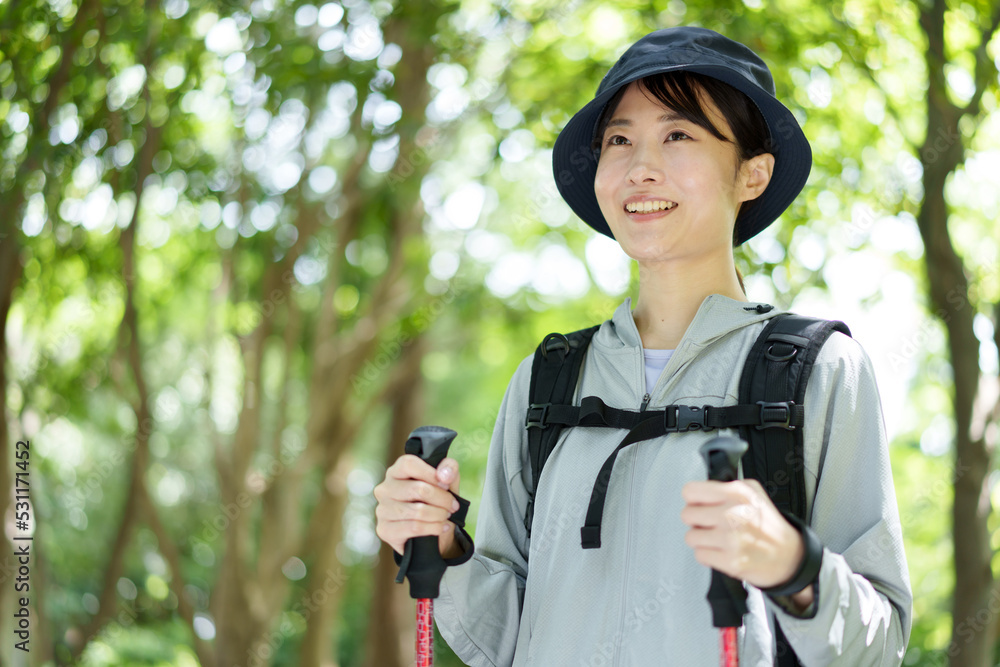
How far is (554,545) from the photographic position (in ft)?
6.18

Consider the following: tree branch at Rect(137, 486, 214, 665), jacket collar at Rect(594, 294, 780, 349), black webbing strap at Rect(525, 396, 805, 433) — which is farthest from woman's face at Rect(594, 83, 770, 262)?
tree branch at Rect(137, 486, 214, 665)

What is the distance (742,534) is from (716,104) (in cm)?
104

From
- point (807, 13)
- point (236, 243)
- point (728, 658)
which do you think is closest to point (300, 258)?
point (236, 243)

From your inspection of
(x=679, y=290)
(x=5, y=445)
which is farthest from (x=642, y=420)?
(x=5, y=445)

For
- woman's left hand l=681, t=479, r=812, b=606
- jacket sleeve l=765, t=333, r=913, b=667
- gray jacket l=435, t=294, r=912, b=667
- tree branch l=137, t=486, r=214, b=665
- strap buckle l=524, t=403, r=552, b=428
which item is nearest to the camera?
woman's left hand l=681, t=479, r=812, b=606

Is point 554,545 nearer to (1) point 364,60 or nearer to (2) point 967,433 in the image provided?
(2) point 967,433

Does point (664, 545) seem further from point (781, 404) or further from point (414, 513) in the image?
point (414, 513)

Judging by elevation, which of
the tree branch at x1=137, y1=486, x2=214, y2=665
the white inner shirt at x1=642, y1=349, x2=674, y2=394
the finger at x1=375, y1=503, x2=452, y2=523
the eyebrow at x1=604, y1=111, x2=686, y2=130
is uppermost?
the eyebrow at x1=604, y1=111, x2=686, y2=130

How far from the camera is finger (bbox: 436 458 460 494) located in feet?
5.67

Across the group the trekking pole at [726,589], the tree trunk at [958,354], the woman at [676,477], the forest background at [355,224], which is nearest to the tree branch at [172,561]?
Answer: the forest background at [355,224]

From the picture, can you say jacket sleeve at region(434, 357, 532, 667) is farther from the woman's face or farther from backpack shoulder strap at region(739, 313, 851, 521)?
backpack shoulder strap at region(739, 313, 851, 521)

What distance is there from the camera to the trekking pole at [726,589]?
1381 mm

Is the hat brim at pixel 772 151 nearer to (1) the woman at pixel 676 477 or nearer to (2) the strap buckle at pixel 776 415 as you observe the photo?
(1) the woman at pixel 676 477

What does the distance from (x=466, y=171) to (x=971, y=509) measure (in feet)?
20.0
